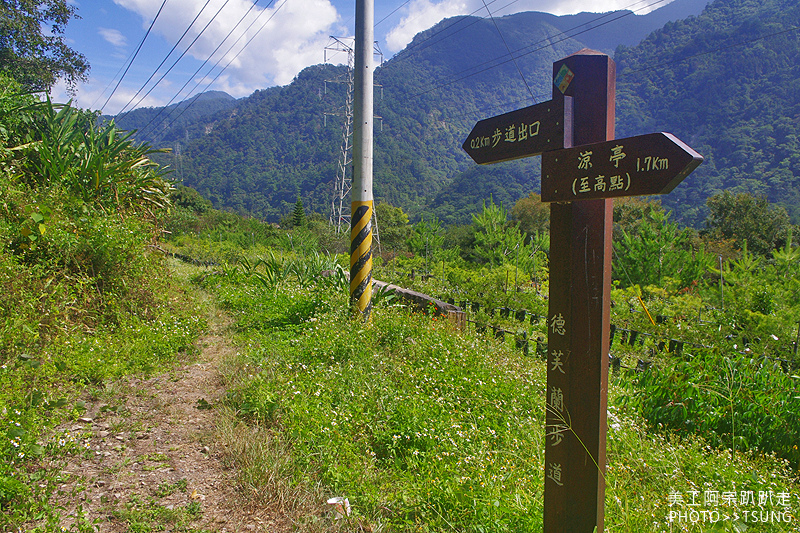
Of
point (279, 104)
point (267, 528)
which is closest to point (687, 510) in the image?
point (267, 528)

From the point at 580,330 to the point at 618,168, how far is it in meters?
0.71

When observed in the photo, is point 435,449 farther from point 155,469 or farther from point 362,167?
point 362,167

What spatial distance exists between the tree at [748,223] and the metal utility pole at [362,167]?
20244 mm

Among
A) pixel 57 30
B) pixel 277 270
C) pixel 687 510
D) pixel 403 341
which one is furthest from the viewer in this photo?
pixel 57 30

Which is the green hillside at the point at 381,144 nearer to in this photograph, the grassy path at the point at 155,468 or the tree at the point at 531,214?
the tree at the point at 531,214

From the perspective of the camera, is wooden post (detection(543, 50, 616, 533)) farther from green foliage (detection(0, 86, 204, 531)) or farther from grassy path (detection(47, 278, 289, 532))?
green foliage (detection(0, 86, 204, 531))

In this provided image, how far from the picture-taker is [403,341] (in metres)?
4.89

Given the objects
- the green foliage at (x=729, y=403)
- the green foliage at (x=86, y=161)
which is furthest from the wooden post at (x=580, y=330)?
the green foliage at (x=86, y=161)

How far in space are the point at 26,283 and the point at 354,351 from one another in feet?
9.91

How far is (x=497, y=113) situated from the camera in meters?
90.7

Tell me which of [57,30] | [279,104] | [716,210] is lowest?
[716,210]

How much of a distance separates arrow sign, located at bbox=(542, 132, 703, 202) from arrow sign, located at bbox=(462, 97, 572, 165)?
85 millimetres

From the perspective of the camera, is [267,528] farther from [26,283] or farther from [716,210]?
[716,210]

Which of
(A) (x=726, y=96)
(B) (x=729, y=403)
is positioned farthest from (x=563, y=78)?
(A) (x=726, y=96)
